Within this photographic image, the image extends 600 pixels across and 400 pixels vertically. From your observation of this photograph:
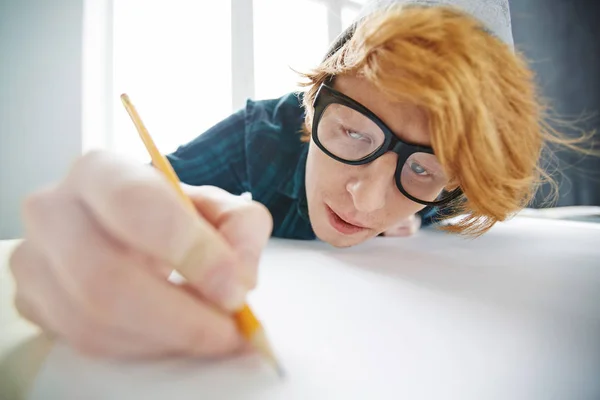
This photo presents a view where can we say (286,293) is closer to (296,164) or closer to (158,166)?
(158,166)

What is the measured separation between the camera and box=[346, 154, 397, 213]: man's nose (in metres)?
0.45

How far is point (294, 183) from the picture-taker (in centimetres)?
73

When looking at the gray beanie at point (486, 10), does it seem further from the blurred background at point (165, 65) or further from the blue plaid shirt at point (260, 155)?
the blue plaid shirt at point (260, 155)

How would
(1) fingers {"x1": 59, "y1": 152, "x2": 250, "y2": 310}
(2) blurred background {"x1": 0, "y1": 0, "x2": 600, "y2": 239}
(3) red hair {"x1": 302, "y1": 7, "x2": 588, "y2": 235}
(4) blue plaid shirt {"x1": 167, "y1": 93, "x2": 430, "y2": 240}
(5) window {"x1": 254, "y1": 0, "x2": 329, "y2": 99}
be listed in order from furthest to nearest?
(5) window {"x1": 254, "y1": 0, "x2": 329, "y2": 99}
(4) blue plaid shirt {"x1": 167, "y1": 93, "x2": 430, "y2": 240}
(2) blurred background {"x1": 0, "y1": 0, "x2": 600, "y2": 239}
(3) red hair {"x1": 302, "y1": 7, "x2": 588, "y2": 235}
(1) fingers {"x1": 59, "y1": 152, "x2": 250, "y2": 310}

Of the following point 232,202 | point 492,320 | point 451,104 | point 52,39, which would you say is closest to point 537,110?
point 451,104

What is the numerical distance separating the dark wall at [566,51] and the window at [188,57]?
1.17 ft

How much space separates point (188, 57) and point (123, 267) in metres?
0.80

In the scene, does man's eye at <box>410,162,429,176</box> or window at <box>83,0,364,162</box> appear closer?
man's eye at <box>410,162,429,176</box>

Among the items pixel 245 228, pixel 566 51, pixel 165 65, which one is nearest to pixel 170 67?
pixel 165 65

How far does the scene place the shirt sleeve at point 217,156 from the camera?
2.46 feet

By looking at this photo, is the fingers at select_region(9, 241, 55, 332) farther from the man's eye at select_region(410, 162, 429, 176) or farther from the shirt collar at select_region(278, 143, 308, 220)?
the shirt collar at select_region(278, 143, 308, 220)

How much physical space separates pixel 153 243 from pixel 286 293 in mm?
181

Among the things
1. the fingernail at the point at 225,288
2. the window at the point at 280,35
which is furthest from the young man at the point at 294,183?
the window at the point at 280,35

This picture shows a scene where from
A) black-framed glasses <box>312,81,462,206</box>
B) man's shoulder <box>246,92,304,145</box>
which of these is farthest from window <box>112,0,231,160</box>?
black-framed glasses <box>312,81,462,206</box>
